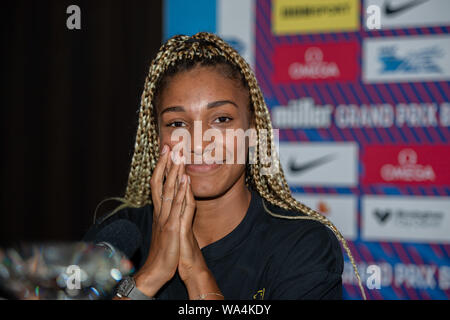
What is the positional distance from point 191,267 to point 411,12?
2.30m

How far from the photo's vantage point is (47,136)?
338 cm

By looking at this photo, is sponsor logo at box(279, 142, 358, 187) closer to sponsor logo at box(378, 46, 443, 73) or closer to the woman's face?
sponsor logo at box(378, 46, 443, 73)

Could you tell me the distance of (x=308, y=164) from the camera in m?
2.74

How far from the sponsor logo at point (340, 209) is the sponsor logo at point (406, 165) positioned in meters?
0.18

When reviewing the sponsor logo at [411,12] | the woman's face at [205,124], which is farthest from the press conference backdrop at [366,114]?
the woman's face at [205,124]

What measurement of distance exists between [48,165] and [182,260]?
2.68m

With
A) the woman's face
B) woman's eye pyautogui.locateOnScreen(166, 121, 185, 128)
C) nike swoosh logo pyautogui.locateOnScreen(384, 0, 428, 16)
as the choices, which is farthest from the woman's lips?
nike swoosh logo pyautogui.locateOnScreen(384, 0, 428, 16)

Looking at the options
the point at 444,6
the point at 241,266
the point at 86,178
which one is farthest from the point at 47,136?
the point at 444,6

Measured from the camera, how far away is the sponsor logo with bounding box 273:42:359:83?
8.79 feet

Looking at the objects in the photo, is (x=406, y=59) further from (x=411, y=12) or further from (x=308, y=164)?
(x=308, y=164)

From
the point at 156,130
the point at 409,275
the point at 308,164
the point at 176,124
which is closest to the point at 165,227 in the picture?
the point at 176,124

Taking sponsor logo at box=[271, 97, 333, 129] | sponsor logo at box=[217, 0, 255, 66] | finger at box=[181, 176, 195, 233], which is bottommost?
finger at box=[181, 176, 195, 233]

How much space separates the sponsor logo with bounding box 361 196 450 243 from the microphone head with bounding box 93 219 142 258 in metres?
1.92

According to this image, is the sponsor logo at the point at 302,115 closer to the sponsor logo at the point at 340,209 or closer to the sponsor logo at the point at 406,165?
the sponsor logo at the point at 406,165
